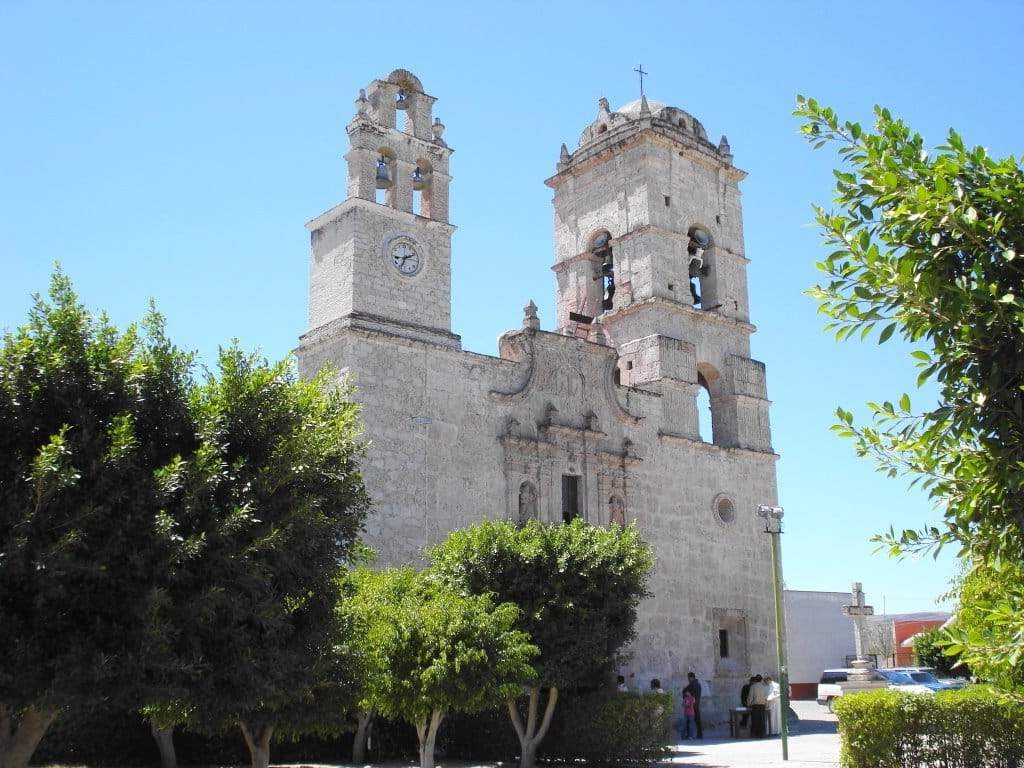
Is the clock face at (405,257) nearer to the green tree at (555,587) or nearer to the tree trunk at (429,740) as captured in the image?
the green tree at (555,587)

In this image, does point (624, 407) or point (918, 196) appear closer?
point (918, 196)

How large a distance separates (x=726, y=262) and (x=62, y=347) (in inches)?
918

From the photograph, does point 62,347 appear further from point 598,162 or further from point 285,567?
point 598,162

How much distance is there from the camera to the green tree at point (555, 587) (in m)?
16.8

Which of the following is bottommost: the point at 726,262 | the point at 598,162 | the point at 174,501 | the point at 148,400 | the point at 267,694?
the point at 267,694

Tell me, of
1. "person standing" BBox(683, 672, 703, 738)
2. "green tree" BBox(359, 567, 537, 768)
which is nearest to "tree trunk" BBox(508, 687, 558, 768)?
"green tree" BBox(359, 567, 537, 768)

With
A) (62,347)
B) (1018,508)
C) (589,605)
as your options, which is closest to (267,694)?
(62,347)

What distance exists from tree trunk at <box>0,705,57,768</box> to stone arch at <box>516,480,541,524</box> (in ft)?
49.1


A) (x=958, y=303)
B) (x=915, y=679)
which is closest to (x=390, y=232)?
(x=958, y=303)

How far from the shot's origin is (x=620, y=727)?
16922mm

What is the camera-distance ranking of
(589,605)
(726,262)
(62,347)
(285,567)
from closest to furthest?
1. (62,347)
2. (285,567)
3. (589,605)
4. (726,262)

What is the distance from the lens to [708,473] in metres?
27.8

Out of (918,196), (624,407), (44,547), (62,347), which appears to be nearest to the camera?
(918,196)

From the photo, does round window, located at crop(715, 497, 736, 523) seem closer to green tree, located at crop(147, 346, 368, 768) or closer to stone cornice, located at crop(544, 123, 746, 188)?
stone cornice, located at crop(544, 123, 746, 188)
